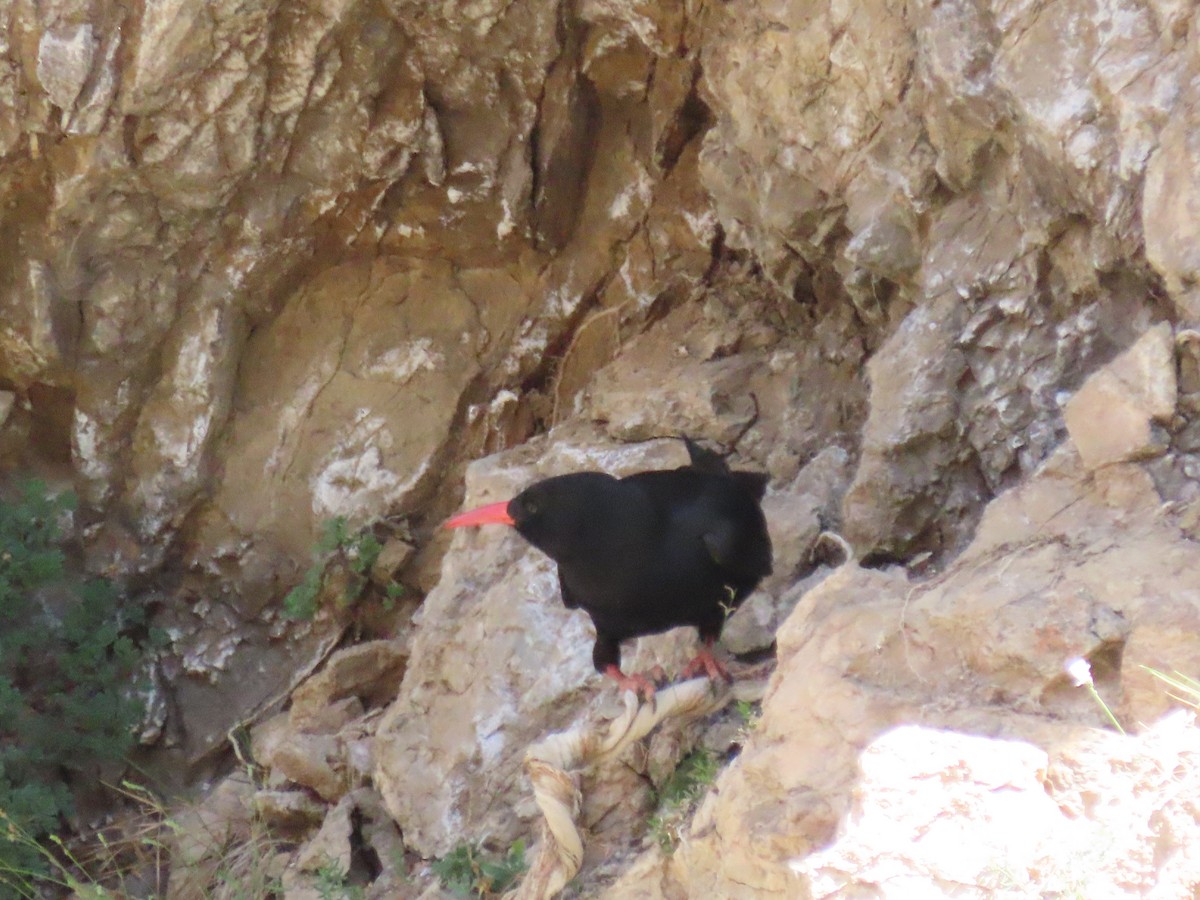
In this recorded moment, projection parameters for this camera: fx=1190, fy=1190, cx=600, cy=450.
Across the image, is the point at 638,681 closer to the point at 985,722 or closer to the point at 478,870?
the point at 478,870

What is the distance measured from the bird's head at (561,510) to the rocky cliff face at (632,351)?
721 mm

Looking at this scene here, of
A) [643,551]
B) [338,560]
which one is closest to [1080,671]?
[643,551]

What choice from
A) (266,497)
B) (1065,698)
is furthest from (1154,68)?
(266,497)

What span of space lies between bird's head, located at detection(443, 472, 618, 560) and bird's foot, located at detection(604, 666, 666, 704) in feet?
1.46

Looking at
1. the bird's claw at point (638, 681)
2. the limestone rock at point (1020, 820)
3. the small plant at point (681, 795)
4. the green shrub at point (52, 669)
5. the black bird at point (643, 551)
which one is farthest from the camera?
the green shrub at point (52, 669)

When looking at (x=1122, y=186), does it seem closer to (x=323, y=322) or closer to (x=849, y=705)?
(x=849, y=705)

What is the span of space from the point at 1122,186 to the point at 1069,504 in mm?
906

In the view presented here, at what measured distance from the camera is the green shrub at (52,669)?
216 inches

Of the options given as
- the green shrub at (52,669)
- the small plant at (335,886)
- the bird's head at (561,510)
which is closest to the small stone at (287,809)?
the small plant at (335,886)

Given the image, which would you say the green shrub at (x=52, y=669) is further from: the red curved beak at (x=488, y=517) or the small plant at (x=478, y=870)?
the red curved beak at (x=488, y=517)

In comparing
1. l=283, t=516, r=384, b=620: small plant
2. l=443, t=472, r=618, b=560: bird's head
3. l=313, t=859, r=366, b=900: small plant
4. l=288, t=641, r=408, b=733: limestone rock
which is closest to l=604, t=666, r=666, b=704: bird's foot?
l=443, t=472, r=618, b=560: bird's head

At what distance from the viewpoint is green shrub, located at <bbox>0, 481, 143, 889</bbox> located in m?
5.49

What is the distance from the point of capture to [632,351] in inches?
230

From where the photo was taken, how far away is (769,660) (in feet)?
13.1
